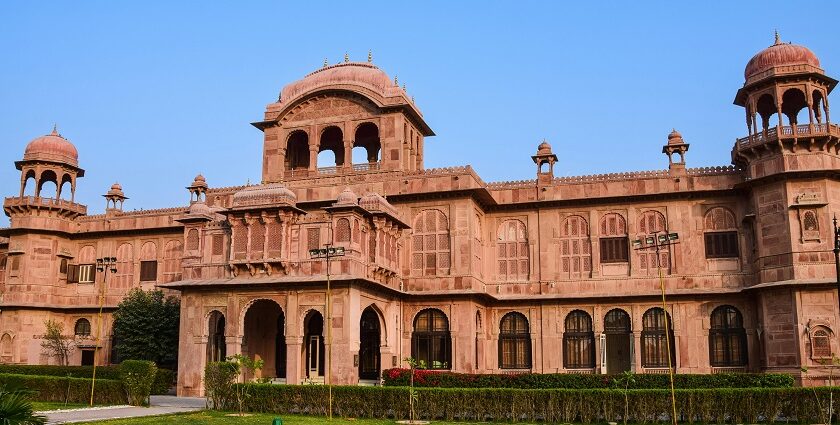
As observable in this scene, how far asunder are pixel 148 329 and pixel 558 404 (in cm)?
2199

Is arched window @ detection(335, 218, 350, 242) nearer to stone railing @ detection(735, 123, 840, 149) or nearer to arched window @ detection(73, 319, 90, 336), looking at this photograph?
stone railing @ detection(735, 123, 840, 149)

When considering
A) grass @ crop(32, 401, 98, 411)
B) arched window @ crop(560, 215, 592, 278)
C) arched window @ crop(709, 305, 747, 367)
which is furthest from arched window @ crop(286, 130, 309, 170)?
arched window @ crop(709, 305, 747, 367)

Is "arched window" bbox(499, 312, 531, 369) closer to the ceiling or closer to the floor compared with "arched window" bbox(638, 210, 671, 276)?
closer to the floor

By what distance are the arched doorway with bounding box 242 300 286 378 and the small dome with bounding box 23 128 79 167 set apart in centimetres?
1625

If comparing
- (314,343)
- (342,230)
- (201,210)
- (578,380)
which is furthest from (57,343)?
(578,380)

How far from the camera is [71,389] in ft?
88.0

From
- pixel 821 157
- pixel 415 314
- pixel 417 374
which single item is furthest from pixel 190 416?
pixel 821 157

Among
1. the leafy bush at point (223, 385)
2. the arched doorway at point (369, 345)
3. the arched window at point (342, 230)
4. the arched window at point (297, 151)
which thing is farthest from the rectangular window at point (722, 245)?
the leafy bush at point (223, 385)

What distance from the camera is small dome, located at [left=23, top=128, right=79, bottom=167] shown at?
132ft

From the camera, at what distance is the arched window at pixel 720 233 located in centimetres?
3209

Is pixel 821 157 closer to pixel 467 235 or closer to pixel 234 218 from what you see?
pixel 467 235

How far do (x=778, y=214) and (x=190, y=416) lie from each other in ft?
75.5

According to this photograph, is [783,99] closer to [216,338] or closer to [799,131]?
[799,131]

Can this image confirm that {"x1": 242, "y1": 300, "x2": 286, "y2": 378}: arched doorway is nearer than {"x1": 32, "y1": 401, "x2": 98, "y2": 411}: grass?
No
